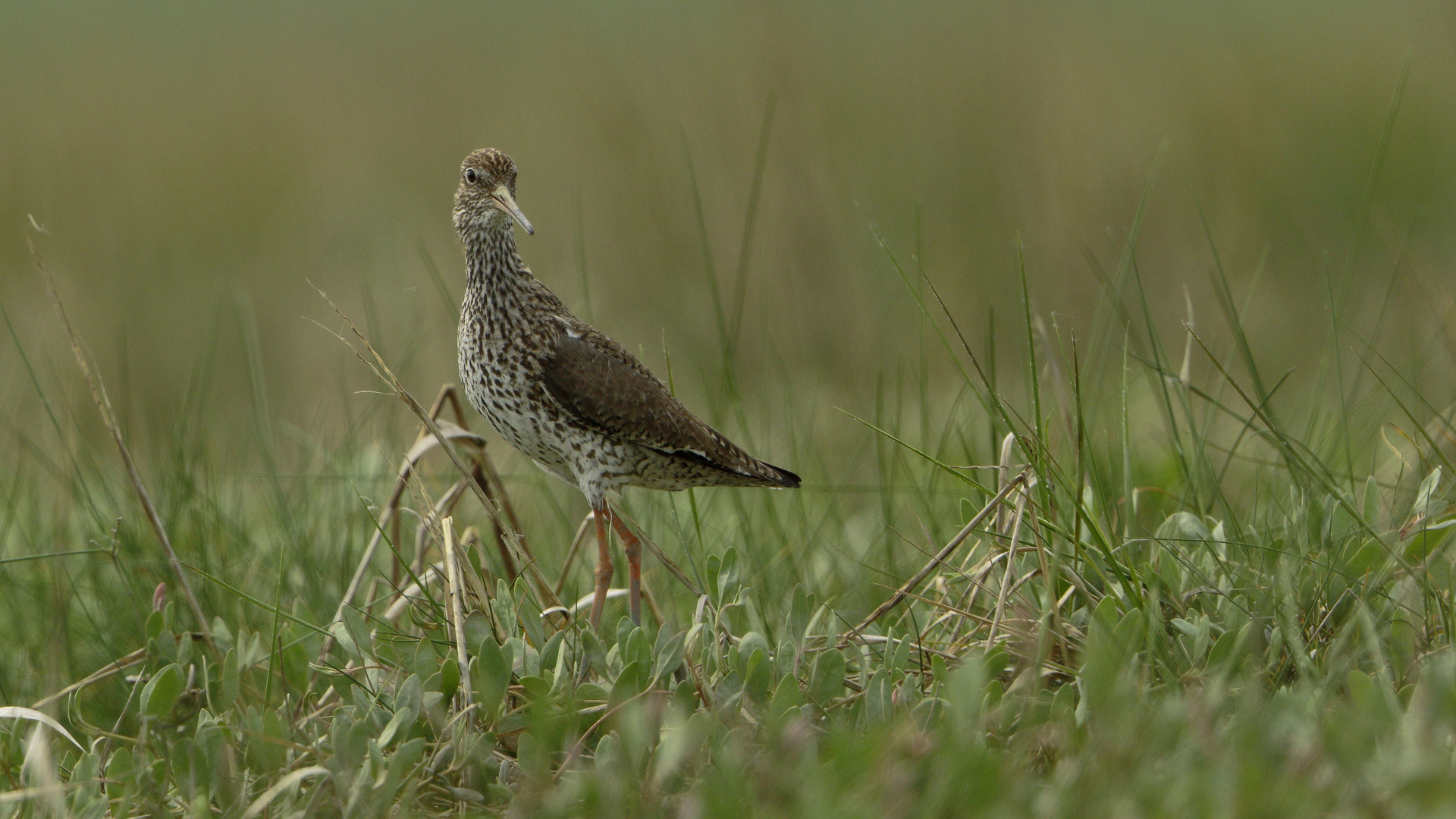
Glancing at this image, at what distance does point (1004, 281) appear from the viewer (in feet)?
31.2

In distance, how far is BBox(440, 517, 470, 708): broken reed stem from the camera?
3076 mm

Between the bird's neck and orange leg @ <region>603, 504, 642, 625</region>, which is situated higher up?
the bird's neck

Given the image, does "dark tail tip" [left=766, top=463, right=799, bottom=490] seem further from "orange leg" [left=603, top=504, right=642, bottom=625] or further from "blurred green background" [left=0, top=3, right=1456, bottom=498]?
"blurred green background" [left=0, top=3, right=1456, bottom=498]

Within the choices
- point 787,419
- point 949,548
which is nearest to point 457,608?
point 949,548

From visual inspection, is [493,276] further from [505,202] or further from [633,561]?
[633,561]

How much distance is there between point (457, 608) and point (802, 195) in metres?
6.52

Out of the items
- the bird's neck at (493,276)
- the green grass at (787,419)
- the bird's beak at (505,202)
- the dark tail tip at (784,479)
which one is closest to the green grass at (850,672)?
the green grass at (787,419)

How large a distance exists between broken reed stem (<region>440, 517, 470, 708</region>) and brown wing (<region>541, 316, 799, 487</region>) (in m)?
0.82

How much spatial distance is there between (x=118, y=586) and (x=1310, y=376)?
6703mm

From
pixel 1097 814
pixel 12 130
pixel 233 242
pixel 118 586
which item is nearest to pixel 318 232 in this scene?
pixel 233 242

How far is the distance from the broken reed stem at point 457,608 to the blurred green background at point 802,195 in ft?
12.5

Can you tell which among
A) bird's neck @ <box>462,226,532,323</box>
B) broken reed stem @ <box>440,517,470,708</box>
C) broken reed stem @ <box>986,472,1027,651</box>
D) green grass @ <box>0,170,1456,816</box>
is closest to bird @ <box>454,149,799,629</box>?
bird's neck @ <box>462,226,532,323</box>

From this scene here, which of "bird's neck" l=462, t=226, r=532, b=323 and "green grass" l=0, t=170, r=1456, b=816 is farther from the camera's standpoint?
"bird's neck" l=462, t=226, r=532, b=323

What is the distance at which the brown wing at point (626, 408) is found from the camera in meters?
4.24
